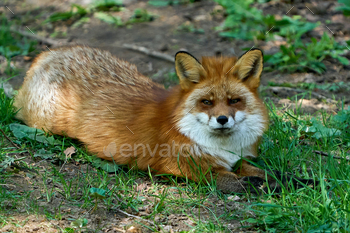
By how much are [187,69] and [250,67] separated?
2.01 feet

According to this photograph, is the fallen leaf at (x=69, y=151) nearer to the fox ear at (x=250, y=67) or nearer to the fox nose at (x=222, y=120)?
the fox nose at (x=222, y=120)

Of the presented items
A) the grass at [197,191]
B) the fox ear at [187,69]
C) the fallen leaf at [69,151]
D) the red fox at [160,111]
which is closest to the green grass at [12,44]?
the red fox at [160,111]

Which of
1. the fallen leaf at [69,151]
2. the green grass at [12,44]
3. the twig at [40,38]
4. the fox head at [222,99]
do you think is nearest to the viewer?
the fox head at [222,99]

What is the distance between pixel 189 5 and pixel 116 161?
6371mm

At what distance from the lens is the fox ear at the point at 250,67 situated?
332cm

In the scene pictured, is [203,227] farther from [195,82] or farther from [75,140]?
[75,140]

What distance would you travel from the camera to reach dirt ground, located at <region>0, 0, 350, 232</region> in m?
5.90

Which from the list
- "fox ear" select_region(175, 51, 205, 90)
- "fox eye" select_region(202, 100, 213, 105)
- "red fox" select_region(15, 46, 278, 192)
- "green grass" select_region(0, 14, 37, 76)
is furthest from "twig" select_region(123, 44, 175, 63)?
"fox eye" select_region(202, 100, 213, 105)

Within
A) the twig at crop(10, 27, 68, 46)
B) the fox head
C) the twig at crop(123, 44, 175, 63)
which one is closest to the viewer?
the fox head

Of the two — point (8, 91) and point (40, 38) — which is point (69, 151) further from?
point (40, 38)

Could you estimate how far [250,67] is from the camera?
3.41 metres

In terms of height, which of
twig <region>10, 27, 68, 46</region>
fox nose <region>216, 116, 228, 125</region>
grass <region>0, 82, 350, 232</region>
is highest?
twig <region>10, 27, 68, 46</region>

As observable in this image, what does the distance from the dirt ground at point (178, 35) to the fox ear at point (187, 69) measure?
221cm

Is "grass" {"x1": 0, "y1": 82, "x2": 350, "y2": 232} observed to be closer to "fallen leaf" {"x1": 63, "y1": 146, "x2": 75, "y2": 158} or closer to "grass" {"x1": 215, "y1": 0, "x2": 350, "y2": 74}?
"fallen leaf" {"x1": 63, "y1": 146, "x2": 75, "y2": 158}
